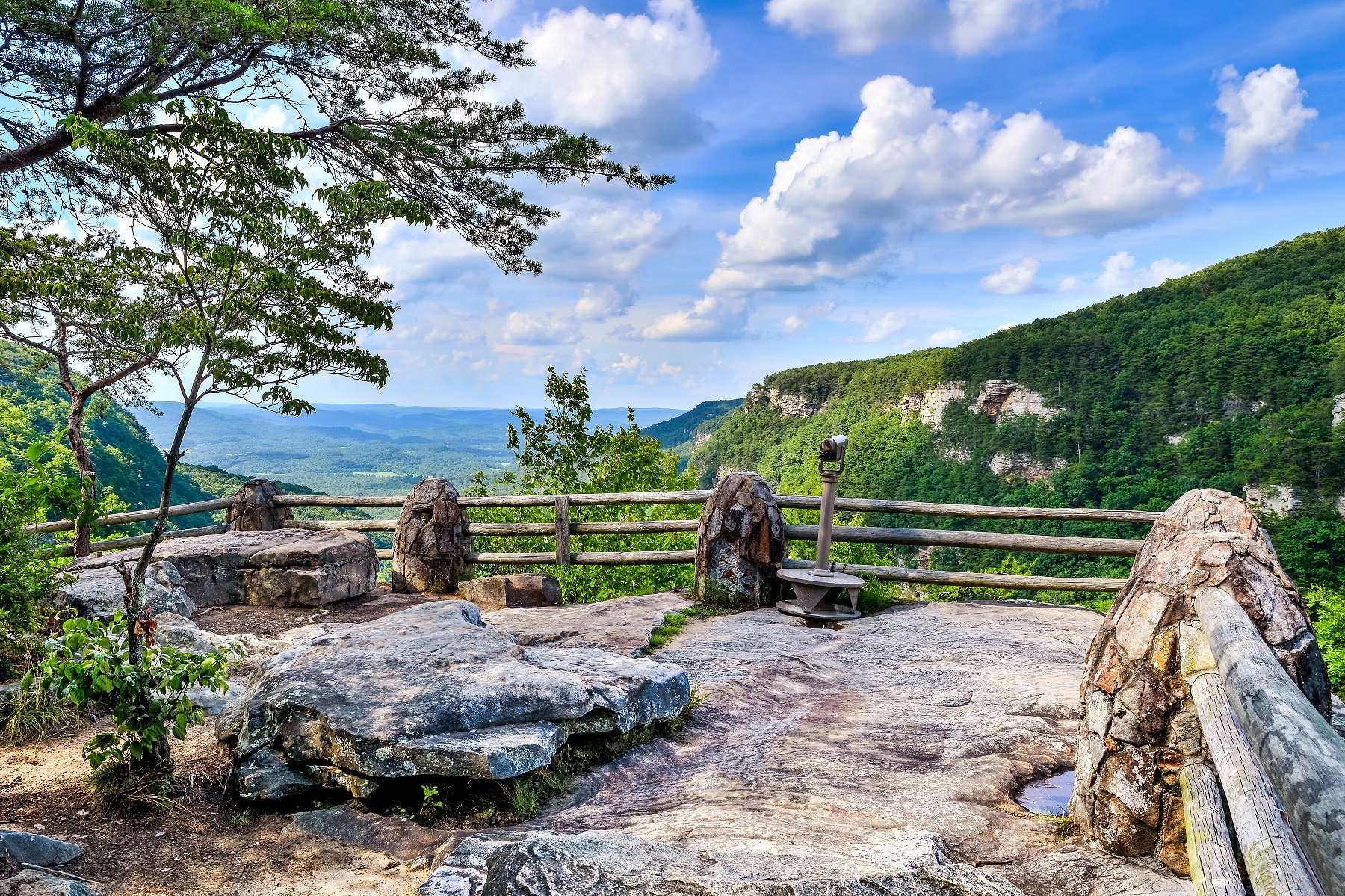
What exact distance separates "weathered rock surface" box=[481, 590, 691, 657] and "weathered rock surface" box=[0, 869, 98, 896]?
104 inches

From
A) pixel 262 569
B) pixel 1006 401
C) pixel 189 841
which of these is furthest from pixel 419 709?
pixel 1006 401

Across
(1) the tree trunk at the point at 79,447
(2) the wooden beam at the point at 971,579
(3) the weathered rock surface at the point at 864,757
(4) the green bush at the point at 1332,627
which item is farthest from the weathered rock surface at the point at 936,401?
(1) the tree trunk at the point at 79,447

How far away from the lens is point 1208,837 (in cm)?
196

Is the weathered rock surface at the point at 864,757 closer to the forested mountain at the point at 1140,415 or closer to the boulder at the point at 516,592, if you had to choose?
the boulder at the point at 516,592

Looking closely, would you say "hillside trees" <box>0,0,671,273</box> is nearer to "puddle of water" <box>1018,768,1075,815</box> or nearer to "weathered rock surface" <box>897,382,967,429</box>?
"puddle of water" <box>1018,768,1075,815</box>

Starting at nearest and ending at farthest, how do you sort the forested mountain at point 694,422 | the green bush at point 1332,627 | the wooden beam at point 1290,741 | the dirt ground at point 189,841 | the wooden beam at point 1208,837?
1. the wooden beam at point 1290,741
2. the wooden beam at point 1208,837
3. the dirt ground at point 189,841
4. the green bush at point 1332,627
5. the forested mountain at point 694,422

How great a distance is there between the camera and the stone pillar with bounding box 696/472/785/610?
7.28 m

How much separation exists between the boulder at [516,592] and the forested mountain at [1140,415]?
43.9ft

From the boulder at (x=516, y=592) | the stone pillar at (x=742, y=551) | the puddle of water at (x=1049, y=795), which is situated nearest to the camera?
the puddle of water at (x=1049, y=795)

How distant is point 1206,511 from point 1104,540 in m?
4.27

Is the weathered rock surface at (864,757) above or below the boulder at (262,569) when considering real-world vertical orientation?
below

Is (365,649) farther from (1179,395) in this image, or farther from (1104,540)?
(1179,395)

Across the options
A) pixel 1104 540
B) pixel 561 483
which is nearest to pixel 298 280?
pixel 1104 540

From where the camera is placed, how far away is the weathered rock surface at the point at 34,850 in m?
2.47
